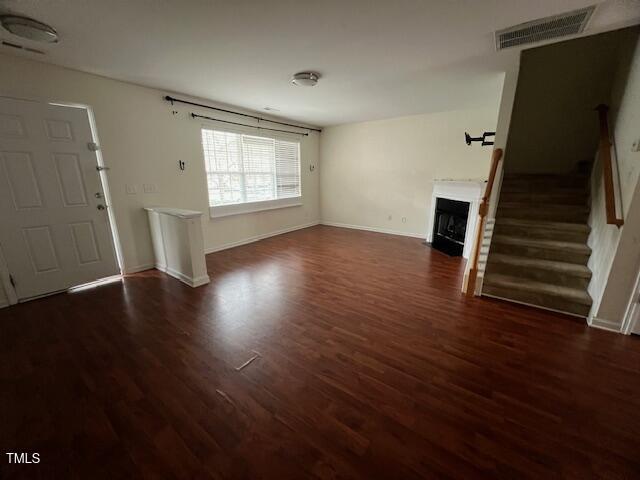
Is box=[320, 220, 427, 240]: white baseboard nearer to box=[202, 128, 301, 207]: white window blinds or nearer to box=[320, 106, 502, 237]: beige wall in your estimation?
box=[320, 106, 502, 237]: beige wall

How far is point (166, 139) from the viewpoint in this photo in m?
3.55

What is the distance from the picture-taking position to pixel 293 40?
206cm

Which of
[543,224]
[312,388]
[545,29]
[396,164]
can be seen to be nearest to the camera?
[312,388]

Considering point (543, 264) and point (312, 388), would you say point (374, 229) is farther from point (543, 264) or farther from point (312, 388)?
point (312, 388)


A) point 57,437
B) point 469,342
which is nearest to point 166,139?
point 57,437

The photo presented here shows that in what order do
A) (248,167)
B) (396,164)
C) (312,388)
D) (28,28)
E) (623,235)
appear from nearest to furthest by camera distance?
1. (312,388)
2. (28,28)
3. (623,235)
4. (248,167)
5. (396,164)

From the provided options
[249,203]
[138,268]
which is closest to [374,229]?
[249,203]

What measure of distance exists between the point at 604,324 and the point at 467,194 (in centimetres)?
228

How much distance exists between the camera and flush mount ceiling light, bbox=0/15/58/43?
1.73 m

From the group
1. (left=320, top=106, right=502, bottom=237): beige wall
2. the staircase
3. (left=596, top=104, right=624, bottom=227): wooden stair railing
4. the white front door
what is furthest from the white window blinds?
(left=596, top=104, right=624, bottom=227): wooden stair railing

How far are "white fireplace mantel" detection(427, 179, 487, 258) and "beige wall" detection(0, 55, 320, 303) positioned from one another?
405cm

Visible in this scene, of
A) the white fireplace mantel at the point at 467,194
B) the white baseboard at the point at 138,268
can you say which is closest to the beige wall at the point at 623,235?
the white fireplace mantel at the point at 467,194

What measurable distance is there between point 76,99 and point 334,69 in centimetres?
286

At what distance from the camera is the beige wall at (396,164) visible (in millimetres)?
4547
